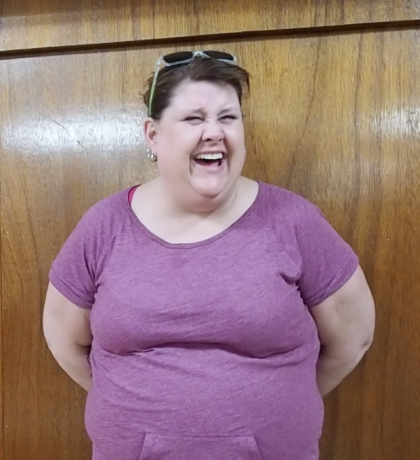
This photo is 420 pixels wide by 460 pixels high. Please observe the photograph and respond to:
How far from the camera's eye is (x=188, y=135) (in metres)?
0.78

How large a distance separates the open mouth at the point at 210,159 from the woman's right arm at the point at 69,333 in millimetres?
359

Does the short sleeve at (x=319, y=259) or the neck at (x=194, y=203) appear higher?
the neck at (x=194, y=203)

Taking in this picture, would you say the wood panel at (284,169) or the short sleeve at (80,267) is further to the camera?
the wood panel at (284,169)

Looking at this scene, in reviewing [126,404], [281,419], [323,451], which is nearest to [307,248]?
[281,419]

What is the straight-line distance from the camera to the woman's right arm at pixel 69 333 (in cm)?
92

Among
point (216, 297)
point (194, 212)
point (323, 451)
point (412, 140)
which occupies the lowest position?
point (323, 451)


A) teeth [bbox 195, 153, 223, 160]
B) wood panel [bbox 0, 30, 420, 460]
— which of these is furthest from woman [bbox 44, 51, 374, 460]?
wood panel [bbox 0, 30, 420, 460]

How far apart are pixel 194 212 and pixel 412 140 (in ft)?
1.56

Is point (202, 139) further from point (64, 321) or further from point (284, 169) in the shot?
point (64, 321)

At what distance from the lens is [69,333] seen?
0.95 metres

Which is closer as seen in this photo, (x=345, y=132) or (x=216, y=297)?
(x=216, y=297)

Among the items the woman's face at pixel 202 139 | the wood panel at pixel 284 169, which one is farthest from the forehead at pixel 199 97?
the wood panel at pixel 284 169

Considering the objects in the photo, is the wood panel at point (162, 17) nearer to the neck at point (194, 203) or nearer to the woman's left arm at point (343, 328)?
the neck at point (194, 203)

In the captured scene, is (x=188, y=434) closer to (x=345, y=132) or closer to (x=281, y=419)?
(x=281, y=419)
